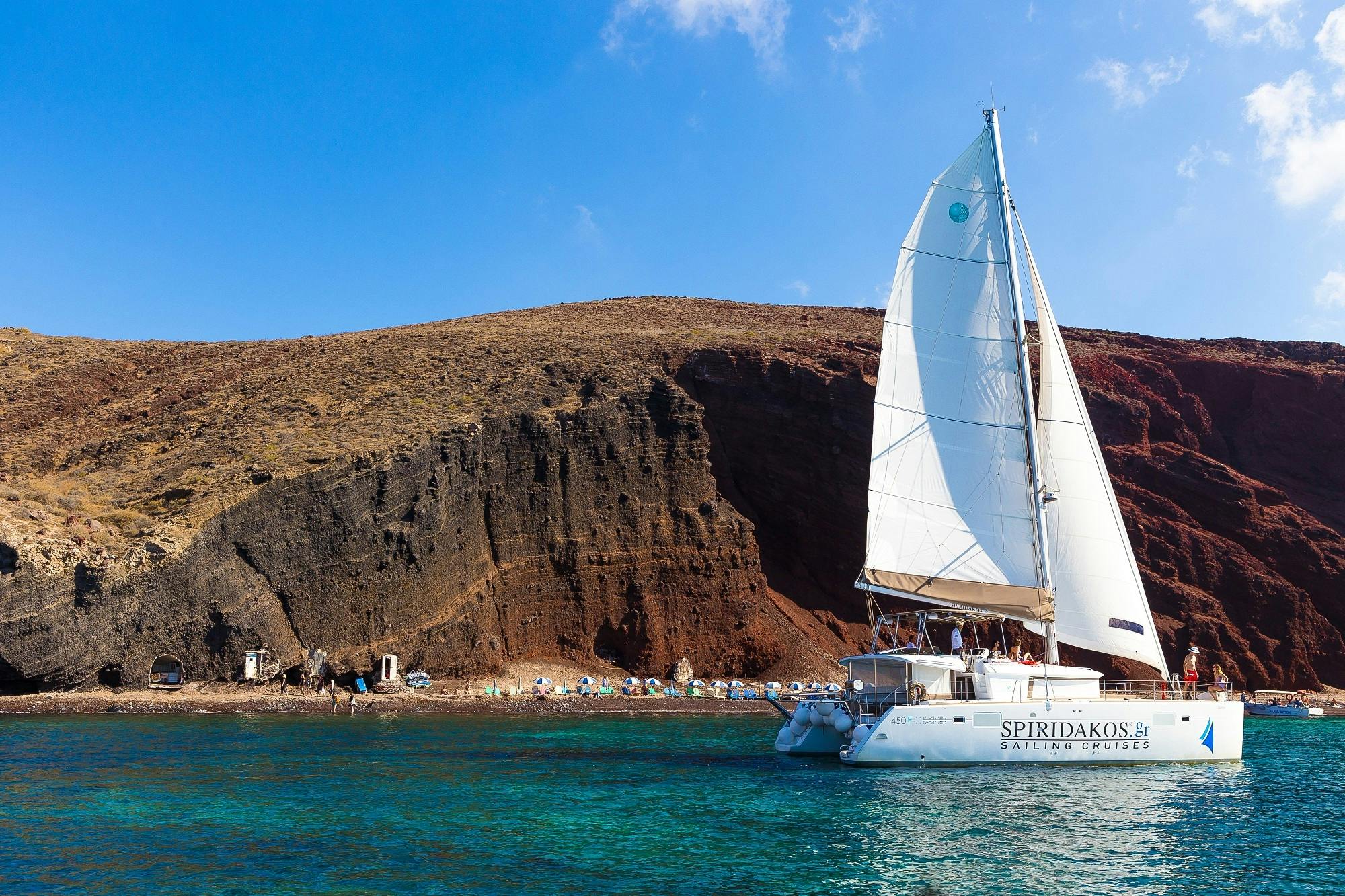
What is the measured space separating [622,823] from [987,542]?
14.8m

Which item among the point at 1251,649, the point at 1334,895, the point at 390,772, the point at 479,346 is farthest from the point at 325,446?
the point at 1251,649

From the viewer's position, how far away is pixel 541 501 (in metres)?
59.2

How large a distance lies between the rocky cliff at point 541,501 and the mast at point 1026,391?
32.9m

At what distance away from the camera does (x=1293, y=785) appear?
2633 centimetres

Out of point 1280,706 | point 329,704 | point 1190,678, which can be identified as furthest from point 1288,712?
point 329,704

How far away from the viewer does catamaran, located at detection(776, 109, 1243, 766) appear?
26250 mm

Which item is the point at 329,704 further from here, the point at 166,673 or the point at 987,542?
the point at 987,542

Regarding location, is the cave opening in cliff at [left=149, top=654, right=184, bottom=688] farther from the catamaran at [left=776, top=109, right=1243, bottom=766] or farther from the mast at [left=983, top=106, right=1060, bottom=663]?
the mast at [left=983, top=106, right=1060, bottom=663]

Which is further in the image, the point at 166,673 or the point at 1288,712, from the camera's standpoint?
the point at 1288,712

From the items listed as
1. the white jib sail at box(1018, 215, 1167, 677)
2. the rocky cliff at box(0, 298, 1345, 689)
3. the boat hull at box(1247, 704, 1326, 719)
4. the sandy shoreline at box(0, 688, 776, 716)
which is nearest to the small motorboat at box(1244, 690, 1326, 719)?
the boat hull at box(1247, 704, 1326, 719)

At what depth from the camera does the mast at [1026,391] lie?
1129 inches

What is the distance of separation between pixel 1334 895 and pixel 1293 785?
12957mm

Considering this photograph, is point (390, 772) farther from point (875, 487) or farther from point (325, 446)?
point (325, 446)

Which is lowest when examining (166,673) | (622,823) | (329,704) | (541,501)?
(329,704)
